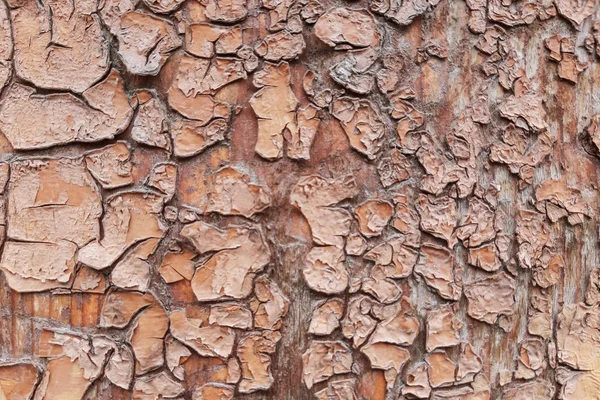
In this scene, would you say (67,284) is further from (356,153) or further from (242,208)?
(356,153)

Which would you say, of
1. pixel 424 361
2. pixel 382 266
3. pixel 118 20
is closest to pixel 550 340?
pixel 424 361

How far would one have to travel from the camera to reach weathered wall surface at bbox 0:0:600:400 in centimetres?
88

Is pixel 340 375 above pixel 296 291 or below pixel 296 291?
below

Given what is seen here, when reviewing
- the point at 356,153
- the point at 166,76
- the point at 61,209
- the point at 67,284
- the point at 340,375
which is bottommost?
the point at 340,375

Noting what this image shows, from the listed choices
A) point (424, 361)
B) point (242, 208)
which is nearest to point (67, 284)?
point (242, 208)

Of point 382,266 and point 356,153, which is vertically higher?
point 356,153

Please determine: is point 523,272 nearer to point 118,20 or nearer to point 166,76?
point 166,76

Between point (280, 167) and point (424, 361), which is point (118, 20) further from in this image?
point (424, 361)

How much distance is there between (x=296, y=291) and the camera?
90 cm

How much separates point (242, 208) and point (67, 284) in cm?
31

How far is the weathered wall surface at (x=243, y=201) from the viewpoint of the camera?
34.7 inches

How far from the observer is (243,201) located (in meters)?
0.89

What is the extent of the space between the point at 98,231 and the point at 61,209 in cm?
7

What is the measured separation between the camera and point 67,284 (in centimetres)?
88
